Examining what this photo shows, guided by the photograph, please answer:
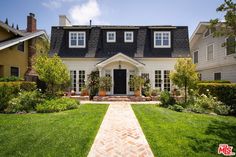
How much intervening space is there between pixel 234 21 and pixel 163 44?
11.7m

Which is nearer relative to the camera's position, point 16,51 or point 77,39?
point 16,51

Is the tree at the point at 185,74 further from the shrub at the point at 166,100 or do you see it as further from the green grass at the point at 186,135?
the green grass at the point at 186,135

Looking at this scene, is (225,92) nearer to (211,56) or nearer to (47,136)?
(211,56)

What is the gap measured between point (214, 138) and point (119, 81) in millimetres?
12459

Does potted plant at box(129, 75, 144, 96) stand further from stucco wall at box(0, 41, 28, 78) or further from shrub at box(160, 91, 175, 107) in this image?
stucco wall at box(0, 41, 28, 78)

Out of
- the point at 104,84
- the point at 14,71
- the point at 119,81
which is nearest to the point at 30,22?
the point at 14,71

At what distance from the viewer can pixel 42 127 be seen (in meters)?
7.08

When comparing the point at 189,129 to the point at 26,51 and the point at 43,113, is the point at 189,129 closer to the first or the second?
the point at 43,113

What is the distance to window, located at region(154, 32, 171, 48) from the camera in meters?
19.2

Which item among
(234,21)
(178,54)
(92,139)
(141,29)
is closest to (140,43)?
(141,29)

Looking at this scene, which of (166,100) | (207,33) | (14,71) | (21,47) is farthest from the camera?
(207,33)

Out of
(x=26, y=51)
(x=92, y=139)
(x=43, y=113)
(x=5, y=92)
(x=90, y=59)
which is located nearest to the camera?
(x=92, y=139)

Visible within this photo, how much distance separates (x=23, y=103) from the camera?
10.8 meters

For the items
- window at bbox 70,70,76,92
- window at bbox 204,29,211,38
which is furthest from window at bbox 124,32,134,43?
window at bbox 204,29,211,38
